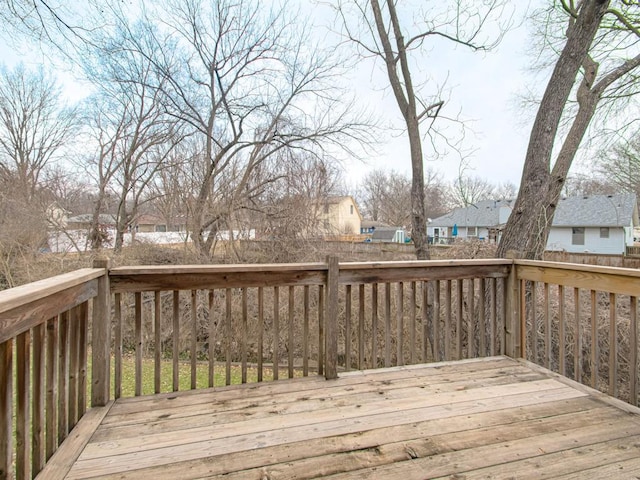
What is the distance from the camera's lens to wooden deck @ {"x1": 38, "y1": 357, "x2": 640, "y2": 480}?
57.4 inches

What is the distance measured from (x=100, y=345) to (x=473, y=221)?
28743mm

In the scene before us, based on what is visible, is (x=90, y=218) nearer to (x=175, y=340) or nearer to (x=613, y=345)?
(x=175, y=340)

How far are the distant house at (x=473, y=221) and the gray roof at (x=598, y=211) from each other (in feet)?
13.8

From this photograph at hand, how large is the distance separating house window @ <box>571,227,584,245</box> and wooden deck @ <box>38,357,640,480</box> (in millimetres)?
21807

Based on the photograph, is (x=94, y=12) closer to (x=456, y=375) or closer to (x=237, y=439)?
(x=237, y=439)

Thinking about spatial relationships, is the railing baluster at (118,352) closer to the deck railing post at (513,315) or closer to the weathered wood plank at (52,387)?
the weathered wood plank at (52,387)

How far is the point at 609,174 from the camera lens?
54.2 feet

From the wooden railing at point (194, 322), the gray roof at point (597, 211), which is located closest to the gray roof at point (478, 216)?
the gray roof at point (597, 211)

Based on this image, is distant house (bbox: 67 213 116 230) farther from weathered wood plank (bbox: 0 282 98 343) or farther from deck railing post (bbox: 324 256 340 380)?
deck railing post (bbox: 324 256 340 380)

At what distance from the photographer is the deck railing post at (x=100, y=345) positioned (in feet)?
6.51

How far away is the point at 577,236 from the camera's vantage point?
19594mm

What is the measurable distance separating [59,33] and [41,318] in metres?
3.13

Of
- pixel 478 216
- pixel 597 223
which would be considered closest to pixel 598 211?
pixel 597 223

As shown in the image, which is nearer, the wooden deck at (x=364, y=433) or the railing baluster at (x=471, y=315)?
the wooden deck at (x=364, y=433)
